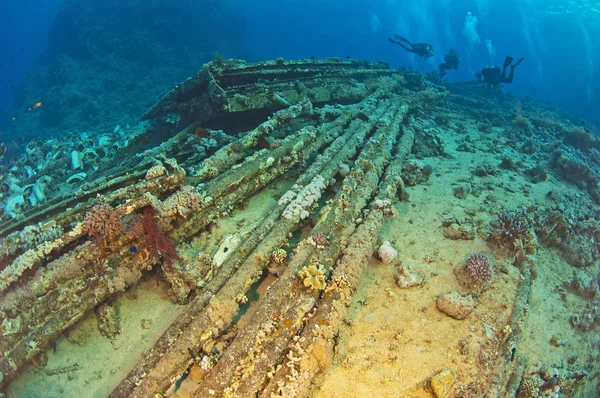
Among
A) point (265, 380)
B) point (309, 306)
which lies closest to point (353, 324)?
point (309, 306)

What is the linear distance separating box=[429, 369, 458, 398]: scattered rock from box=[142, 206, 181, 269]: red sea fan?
428 cm

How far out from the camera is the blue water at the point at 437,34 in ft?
210

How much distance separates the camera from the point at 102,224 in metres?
4.65

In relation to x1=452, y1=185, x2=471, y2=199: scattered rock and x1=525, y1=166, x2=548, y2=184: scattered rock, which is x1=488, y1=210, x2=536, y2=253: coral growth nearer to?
x1=452, y1=185, x2=471, y2=199: scattered rock

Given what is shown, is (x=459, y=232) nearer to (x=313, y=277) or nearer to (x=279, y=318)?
(x=313, y=277)

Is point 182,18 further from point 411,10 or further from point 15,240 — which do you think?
point 411,10

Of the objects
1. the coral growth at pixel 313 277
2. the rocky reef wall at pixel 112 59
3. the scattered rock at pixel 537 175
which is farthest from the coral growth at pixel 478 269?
the rocky reef wall at pixel 112 59

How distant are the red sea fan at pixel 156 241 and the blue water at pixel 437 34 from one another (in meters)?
45.5

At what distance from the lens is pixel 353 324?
14.6ft

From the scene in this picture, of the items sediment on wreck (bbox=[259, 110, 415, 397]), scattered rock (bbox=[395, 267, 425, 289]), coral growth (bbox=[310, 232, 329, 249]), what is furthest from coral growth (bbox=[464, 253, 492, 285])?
coral growth (bbox=[310, 232, 329, 249])

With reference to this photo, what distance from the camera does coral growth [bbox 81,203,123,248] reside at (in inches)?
182

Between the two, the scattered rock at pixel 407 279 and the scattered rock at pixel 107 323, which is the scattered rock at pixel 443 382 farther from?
the scattered rock at pixel 107 323

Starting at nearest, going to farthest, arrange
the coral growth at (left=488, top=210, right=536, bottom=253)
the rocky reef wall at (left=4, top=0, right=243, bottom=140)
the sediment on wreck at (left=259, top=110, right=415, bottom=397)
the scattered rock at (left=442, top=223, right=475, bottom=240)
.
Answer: the sediment on wreck at (left=259, top=110, right=415, bottom=397)
the coral growth at (left=488, top=210, right=536, bottom=253)
the scattered rock at (left=442, top=223, right=475, bottom=240)
the rocky reef wall at (left=4, top=0, right=243, bottom=140)

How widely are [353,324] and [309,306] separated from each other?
0.86 meters
